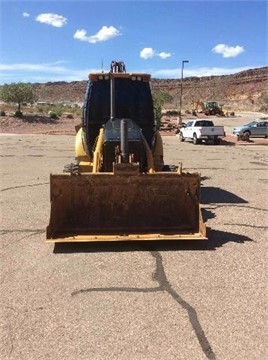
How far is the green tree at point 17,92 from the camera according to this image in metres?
58.2

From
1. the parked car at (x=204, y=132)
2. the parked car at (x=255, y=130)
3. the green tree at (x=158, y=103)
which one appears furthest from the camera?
the parked car at (x=255, y=130)

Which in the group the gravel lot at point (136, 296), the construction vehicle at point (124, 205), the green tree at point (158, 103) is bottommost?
the gravel lot at point (136, 296)

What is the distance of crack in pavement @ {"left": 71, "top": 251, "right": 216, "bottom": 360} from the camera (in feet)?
13.4

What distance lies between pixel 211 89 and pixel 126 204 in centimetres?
16558

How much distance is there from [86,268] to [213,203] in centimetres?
458

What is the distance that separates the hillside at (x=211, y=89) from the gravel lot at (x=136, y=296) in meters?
134

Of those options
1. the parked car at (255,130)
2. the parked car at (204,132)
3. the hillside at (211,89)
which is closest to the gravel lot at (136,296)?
the parked car at (204,132)

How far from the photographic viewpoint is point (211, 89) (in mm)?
167125

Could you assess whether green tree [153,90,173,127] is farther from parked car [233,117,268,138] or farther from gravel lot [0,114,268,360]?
parked car [233,117,268,138]

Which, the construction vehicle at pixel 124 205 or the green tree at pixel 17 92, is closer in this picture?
the construction vehicle at pixel 124 205

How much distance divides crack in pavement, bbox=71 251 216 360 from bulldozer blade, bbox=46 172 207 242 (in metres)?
0.71

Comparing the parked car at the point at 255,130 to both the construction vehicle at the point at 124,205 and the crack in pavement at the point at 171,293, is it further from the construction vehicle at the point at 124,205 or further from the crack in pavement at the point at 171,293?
the crack in pavement at the point at 171,293

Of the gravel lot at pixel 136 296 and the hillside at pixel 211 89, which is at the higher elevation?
the hillside at pixel 211 89

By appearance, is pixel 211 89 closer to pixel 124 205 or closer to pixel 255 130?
pixel 255 130
